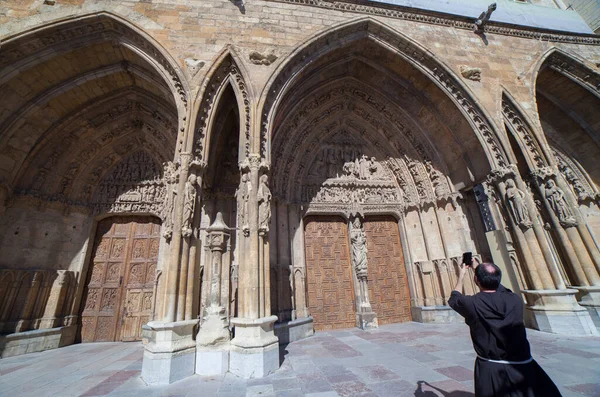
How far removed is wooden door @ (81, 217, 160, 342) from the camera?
5855mm

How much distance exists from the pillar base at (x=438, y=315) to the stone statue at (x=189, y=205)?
592cm

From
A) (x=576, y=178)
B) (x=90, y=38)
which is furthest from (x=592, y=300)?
(x=90, y=38)

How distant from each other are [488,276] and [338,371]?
2.57 meters

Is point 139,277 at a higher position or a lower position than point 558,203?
lower

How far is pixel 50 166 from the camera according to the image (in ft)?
20.0

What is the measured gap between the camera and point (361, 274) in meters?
6.32

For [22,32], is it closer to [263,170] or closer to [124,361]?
[263,170]

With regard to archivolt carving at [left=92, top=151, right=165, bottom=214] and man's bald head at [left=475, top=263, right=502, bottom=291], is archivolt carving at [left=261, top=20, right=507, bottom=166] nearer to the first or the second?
archivolt carving at [left=92, top=151, right=165, bottom=214]

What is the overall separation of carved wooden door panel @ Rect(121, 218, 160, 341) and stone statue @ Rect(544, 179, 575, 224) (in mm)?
9683

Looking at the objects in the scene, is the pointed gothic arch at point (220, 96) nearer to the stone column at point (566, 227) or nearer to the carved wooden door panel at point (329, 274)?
the carved wooden door panel at point (329, 274)

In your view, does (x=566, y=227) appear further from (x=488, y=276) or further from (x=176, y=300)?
(x=176, y=300)

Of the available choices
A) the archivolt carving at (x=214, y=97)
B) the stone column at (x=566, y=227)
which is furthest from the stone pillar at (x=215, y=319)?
the stone column at (x=566, y=227)

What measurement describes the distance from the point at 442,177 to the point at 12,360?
10398mm

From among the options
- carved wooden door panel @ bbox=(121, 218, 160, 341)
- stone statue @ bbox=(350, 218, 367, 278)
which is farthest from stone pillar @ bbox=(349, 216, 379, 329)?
carved wooden door panel @ bbox=(121, 218, 160, 341)
